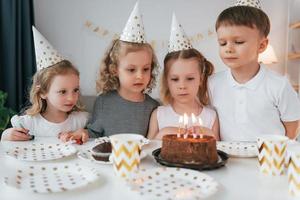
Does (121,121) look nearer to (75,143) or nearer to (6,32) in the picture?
(75,143)

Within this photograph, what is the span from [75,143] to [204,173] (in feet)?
1.80

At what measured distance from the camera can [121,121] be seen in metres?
1.79

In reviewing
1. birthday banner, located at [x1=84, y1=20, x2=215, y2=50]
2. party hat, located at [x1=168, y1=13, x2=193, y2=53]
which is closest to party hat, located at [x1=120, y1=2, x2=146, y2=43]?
party hat, located at [x1=168, y1=13, x2=193, y2=53]

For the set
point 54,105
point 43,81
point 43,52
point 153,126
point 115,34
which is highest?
point 115,34

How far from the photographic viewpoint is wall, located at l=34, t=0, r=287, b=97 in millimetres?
4164

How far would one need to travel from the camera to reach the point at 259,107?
1.60 m

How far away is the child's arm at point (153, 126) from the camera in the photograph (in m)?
1.74

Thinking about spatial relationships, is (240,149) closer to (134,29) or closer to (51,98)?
(134,29)

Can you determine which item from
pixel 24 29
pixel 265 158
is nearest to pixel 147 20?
pixel 24 29

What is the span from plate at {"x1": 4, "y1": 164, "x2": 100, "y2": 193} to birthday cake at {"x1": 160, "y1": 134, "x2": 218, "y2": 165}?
0.24m

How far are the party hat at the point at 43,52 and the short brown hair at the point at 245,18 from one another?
2.65 ft

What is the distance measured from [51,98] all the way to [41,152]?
62 cm

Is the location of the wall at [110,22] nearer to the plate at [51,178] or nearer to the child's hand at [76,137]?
the child's hand at [76,137]

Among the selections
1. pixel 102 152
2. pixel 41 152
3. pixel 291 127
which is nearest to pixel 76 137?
pixel 41 152
